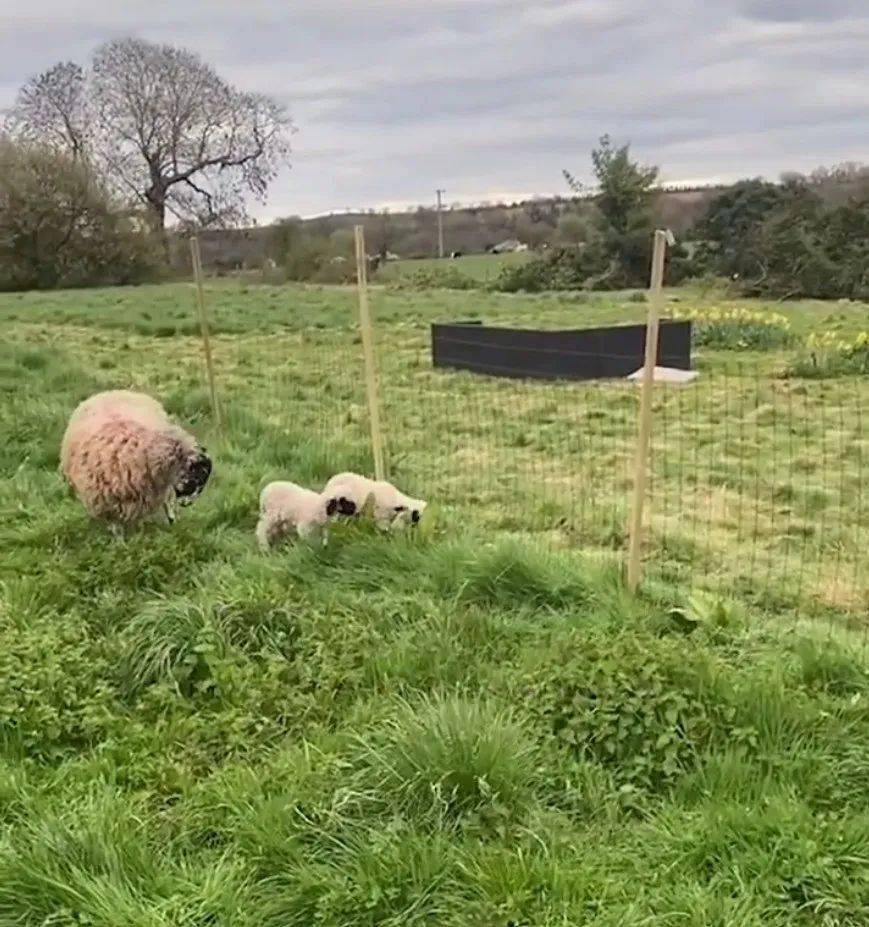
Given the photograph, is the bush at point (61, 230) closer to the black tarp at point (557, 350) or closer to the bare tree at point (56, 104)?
the bare tree at point (56, 104)

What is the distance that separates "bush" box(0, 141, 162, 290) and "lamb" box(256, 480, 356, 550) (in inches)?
1104

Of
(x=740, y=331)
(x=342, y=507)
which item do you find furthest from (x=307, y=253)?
(x=342, y=507)

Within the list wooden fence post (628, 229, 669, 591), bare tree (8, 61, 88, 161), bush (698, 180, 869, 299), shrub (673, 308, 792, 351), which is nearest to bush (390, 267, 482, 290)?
bush (698, 180, 869, 299)

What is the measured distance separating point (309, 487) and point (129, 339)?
428 inches

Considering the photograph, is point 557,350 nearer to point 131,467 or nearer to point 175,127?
point 131,467

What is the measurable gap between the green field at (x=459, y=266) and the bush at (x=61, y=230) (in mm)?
9080

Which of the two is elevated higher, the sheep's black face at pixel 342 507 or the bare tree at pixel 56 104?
the bare tree at pixel 56 104

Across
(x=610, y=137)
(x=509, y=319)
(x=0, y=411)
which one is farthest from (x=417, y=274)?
(x=0, y=411)

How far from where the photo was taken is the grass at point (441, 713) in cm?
244

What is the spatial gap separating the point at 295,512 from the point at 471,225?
24418 mm

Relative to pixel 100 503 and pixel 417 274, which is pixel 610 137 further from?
pixel 100 503

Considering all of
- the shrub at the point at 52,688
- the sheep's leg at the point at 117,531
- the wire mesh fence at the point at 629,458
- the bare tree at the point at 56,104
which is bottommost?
the wire mesh fence at the point at 629,458

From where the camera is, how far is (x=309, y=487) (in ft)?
20.3

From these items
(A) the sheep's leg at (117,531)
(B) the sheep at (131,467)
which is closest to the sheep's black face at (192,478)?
(B) the sheep at (131,467)
